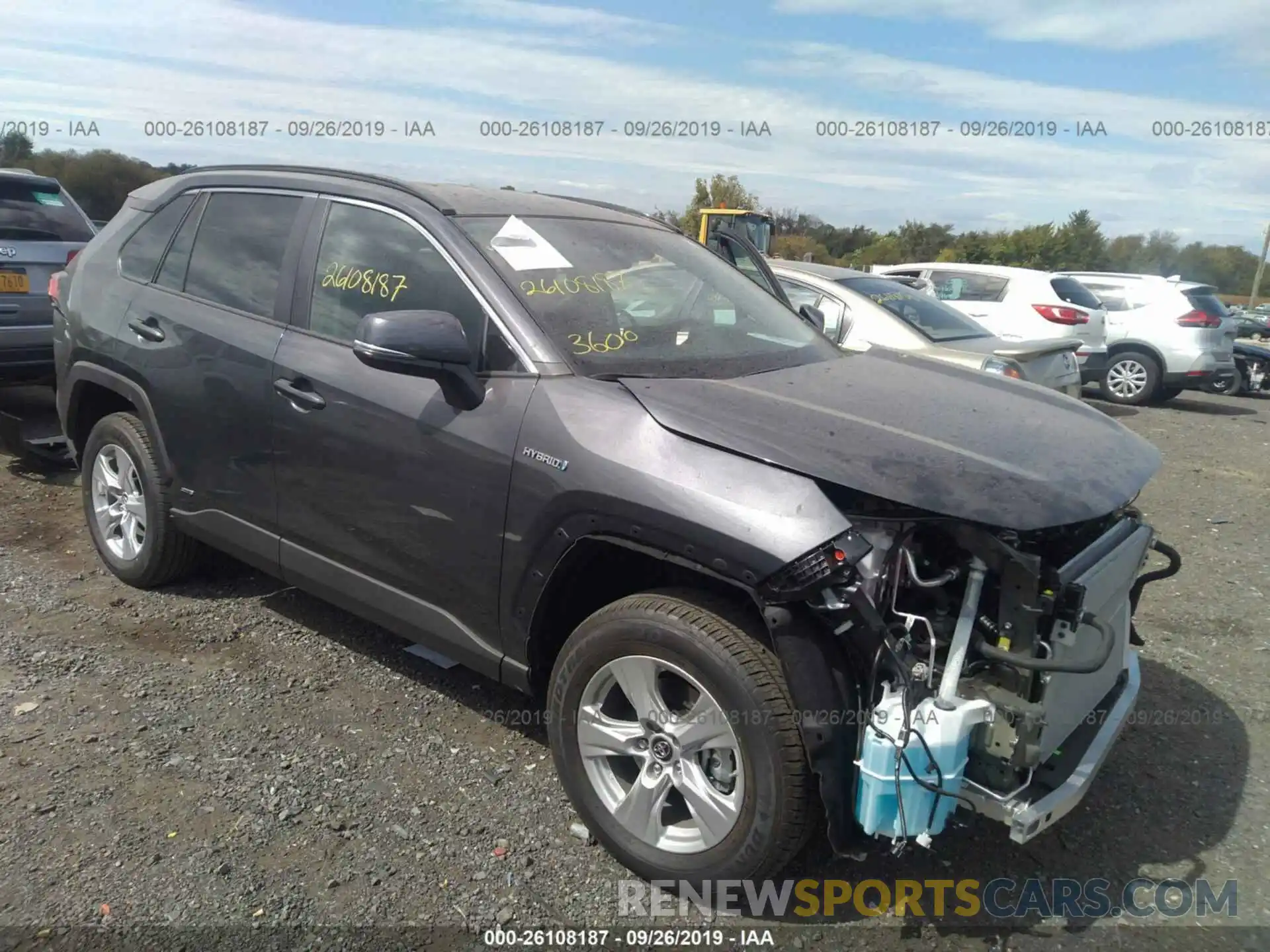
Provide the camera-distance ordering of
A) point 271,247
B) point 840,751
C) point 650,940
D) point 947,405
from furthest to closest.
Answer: point 271,247 < point 947,405 < point 650,940 < point 840,751

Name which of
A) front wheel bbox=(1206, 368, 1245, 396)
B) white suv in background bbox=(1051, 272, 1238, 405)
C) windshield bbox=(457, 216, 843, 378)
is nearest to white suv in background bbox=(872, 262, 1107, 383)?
white suv in background bbox=(1051, 272, 1238, 405)

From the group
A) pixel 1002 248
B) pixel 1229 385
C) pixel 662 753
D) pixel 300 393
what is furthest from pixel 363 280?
pixel 1002 248

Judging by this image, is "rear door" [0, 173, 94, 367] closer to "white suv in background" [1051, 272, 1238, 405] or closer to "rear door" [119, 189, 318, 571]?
"rear door" [119, 189, 318, 571]

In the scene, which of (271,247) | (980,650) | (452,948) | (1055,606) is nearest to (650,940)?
(452,948)

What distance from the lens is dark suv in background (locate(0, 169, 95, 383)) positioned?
6258 mm

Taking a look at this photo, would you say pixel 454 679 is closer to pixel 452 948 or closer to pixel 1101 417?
pixel 452 948

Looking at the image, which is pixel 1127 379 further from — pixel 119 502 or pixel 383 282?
pixel 119 502

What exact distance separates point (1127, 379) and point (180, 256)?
40.1 feet

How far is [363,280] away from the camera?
3.37 m

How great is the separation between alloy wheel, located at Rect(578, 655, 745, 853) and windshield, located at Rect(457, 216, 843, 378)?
0.94m

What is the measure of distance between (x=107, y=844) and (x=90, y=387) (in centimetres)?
253

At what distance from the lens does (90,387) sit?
4473 millimetres

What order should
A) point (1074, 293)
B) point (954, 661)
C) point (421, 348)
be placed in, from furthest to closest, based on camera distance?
point (1074, 293)
point (421, 348)
point (954, 661)

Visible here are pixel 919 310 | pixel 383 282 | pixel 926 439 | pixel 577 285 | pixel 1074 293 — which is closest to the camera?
pixel 926 439
